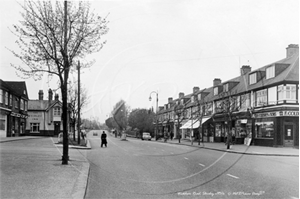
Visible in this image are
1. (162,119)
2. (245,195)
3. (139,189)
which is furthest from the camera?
(162,119)

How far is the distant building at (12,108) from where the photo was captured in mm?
43159

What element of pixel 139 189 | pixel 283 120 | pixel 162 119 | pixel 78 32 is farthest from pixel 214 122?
pixel 283 120

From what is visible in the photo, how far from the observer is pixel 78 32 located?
13914mm

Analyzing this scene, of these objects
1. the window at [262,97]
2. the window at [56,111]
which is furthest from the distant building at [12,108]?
the window at [262,97]

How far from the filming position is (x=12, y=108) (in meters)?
48.7

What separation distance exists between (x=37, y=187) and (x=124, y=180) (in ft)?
8.91

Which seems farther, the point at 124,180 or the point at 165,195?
the point at 124,180

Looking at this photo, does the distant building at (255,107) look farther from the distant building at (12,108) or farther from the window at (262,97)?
the distant building at (12,108)

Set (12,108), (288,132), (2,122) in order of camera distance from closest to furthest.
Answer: (288,132)
(2,122)
(12,108)

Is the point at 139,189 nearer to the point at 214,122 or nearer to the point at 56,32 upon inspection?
the point at 56,32

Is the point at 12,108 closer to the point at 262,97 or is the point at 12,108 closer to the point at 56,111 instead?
the point at 56,111

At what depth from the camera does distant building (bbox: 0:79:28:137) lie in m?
43.2

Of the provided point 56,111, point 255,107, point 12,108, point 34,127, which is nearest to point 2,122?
point 12,108

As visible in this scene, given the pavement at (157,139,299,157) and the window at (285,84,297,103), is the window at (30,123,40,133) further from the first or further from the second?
the window at (285,84,297,103)
